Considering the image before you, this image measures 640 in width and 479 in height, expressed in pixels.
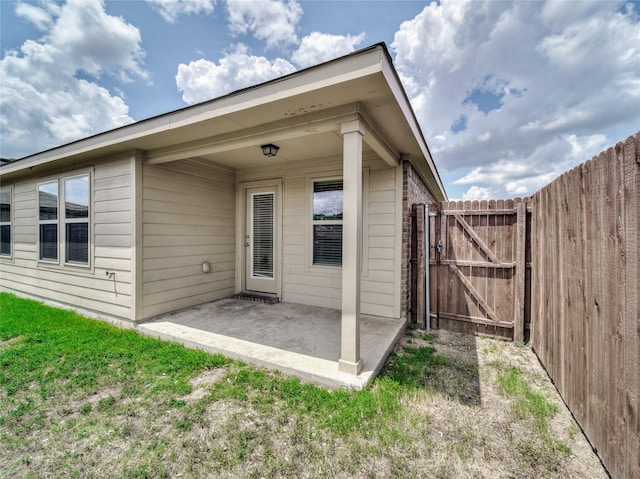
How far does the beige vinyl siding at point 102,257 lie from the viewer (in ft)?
12.4

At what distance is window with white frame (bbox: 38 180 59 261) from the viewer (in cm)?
475

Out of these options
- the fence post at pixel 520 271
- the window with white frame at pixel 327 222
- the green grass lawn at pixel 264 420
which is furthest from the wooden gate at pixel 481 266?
the window with white frame at pixel 327 222

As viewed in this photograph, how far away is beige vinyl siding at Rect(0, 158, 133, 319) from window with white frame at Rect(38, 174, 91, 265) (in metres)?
0.13

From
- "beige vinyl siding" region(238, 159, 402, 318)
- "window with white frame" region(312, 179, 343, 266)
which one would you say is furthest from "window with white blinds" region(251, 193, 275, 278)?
"window with white frame" region(312, 179, 343, 266)

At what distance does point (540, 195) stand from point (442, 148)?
10280 millimetres

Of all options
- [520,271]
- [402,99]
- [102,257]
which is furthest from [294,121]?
[102,257]

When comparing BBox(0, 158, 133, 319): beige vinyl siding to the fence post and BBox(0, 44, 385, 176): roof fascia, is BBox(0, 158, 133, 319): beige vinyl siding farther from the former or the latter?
the fence post

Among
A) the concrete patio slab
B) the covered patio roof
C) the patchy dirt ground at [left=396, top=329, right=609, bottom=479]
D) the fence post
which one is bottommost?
the patchy dirt ground at [left=396, top=329, right=609, bottom=479]

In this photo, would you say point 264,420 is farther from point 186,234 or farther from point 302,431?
point 186,234

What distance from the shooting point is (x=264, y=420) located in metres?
1.86

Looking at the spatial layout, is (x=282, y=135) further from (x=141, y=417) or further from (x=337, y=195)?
(x=141, y=417)

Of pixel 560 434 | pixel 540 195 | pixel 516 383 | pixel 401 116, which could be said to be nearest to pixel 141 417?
pixel 560 434

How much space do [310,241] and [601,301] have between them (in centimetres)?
352

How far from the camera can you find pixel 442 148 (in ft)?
39.3
